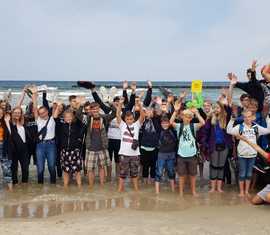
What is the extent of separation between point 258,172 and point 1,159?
4983mm

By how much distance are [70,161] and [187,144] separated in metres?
2.35

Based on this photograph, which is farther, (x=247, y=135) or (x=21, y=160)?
(x=21, y=160)

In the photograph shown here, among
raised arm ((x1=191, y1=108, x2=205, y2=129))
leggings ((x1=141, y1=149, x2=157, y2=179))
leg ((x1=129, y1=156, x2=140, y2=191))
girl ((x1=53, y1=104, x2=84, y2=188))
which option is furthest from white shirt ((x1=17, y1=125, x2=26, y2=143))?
raised arm ((x1=191, y1=108, x2=205, y2=129))

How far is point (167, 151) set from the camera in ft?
26.9

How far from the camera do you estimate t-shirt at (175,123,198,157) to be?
7941mm

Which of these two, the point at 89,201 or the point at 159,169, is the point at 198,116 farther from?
the point at 89,201

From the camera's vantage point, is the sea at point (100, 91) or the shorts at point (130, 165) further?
the sea at point (100, 91)

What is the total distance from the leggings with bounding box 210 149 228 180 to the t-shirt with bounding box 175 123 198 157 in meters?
0.44

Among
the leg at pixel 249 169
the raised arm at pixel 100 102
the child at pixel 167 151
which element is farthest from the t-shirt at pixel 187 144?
the raised arm at pixel 100 102

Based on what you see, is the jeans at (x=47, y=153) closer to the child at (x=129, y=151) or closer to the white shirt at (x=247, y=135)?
the child at (x=129, y=151)

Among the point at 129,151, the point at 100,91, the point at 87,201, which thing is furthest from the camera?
the point at 100,91

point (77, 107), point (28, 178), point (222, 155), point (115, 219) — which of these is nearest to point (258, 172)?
point (222, 155)

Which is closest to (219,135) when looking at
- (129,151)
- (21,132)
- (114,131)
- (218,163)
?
(218,163)

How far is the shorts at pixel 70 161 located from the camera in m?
8.43
